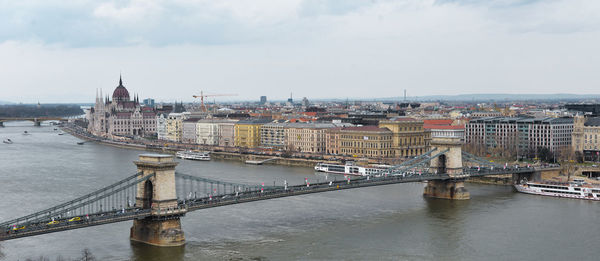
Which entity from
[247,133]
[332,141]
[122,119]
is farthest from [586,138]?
[122,119]

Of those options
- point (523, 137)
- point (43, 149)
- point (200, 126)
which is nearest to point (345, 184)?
point (523, 137)

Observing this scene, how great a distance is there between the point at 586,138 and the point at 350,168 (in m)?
16.4

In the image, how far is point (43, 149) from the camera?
66.2m

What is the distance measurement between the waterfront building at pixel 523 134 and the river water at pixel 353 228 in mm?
14272

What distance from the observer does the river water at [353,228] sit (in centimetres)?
2342

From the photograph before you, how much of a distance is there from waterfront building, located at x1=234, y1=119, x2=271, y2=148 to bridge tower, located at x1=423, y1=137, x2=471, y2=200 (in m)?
31.6

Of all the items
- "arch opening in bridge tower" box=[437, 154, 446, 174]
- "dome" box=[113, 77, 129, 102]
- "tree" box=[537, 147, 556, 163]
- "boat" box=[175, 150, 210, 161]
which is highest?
"dome" box=[113, 77, 129, 102]

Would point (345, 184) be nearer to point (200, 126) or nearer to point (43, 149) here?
point (43, 149)

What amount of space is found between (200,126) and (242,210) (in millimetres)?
47321

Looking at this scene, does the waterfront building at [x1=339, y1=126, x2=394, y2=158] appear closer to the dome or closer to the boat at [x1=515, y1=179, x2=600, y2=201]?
the boat at [x1=515, y1=179, x2=600, y2=201]

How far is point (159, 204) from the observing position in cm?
2345

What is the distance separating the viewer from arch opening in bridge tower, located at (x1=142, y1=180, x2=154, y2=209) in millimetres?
23922

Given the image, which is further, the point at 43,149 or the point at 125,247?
the point at 43,149

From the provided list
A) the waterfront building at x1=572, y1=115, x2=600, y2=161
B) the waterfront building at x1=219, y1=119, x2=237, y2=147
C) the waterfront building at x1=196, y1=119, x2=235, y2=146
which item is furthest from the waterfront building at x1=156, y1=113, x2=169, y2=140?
the waterfront building at x1=572, y1=115, x2=600, y2=161
